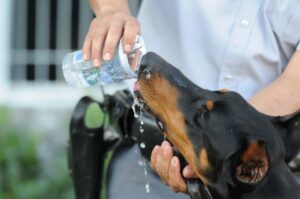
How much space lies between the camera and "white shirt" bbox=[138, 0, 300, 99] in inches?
107

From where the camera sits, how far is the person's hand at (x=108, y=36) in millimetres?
2459

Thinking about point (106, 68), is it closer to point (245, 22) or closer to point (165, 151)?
point (165, 151)

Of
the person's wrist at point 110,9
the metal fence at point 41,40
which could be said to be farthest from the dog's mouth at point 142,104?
the metal fence at point 41,40

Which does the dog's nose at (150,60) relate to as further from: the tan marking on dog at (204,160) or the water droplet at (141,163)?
the water droplet at (141,163)

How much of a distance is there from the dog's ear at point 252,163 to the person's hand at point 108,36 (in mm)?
419

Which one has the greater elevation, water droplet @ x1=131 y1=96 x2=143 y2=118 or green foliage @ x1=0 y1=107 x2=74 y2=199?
water droplet @ x1=131 y1=96 x2=143 y2=118

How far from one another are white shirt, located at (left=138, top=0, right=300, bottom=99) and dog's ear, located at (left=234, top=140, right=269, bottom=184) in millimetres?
474

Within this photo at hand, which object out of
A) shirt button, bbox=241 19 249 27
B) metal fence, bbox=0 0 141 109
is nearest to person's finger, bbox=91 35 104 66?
shirt button, bbox=241 19 249 27

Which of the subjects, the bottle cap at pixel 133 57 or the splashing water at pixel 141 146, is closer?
the bottle cap at pixel 133 57

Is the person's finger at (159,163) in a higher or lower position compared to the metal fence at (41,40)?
higher

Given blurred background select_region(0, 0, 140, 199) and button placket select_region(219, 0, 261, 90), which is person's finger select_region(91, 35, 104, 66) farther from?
blurred background select_region(0, 0, 140, 199)

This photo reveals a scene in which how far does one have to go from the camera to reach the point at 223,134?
241 cm

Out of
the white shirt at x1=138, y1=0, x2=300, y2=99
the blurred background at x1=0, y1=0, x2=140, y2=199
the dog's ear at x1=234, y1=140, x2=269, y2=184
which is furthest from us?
the blurred background at x1=0, y1=0, x2=140, y2=199

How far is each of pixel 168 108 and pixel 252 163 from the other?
320mm
